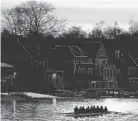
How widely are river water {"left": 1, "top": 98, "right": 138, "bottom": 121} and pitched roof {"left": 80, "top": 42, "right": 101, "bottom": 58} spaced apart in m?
27.4

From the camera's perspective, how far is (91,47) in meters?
117

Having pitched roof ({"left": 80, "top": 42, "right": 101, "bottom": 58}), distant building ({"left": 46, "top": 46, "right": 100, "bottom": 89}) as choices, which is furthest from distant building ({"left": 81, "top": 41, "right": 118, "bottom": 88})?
distant building ({"left": 46, "top": 46, "right": 100, "bottom": 89})

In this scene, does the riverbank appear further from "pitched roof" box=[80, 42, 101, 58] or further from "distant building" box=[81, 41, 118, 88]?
"pitched roof" box=[80, 42, 101, 58]

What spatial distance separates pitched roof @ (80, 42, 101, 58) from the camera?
11606 cm

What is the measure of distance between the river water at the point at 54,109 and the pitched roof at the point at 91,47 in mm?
27388

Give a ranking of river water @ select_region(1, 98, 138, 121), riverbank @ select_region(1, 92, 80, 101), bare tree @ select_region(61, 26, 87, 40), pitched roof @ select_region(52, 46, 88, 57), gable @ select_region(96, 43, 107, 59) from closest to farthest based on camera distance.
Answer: river water @ select_region(1, 98, 138, 121) < riverbank @ select_region(1, 92, 80, 101) < pitched roof @ select_region(52, 46, 88, 57) < gable @ select_region(96, 43, 107, 59) < bare tree @ select_region(61, 26, 87, 40)

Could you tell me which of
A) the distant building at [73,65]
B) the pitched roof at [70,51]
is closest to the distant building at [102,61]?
the distant building at [73,65]

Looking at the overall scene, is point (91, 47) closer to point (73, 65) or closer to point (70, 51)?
point (70, 51)

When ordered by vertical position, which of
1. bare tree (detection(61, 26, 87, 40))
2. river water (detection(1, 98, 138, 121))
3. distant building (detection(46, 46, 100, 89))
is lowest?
river water (detection(1, 98, 138, 121))

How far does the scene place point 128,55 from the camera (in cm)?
12625

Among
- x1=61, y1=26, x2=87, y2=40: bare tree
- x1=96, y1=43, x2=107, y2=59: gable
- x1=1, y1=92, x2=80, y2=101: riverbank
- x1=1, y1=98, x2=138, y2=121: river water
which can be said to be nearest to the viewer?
x1=1, y1=98, x2=138, y2=121: river water

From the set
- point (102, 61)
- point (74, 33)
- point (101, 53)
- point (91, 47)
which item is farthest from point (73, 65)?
point (74, 33)

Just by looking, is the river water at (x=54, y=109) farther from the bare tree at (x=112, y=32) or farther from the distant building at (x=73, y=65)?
the bare tree at (x=112, y=32)

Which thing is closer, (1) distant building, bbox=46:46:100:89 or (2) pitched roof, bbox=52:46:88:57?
(1) distant building, bbox=46:46:100:89
